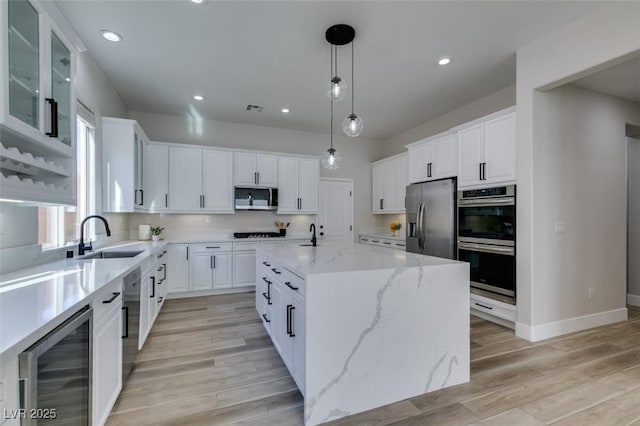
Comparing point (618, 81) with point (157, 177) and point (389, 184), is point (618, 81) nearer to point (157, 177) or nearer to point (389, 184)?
point (389, 184)

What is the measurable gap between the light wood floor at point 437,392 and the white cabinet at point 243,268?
165cm

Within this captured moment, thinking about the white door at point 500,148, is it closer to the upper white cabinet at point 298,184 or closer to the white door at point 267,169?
the upper white cabinet at point 298,184

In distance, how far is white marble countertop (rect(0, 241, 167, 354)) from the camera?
95 cm

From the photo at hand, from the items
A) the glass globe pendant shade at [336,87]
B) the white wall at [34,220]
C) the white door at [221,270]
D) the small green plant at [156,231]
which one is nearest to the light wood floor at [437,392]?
the white wall at [34,220]

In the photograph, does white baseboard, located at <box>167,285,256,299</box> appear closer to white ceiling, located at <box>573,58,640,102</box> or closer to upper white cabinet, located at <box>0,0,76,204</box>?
upper white cabinet, located at <box>0,0,76,204</box>

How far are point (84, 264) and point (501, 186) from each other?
3959 mm

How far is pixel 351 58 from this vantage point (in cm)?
319

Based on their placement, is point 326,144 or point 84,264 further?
point 326,144

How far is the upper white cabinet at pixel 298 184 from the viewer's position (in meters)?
5.41

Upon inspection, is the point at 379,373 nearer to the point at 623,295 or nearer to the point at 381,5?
the point at 381,5

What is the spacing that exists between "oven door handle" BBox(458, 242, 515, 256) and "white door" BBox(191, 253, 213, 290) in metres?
3.75

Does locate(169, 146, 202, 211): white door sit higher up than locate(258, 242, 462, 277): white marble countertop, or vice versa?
locate(169, 146, 202, 211): white door

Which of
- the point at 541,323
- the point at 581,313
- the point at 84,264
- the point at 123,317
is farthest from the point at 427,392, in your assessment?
the point at 84,264

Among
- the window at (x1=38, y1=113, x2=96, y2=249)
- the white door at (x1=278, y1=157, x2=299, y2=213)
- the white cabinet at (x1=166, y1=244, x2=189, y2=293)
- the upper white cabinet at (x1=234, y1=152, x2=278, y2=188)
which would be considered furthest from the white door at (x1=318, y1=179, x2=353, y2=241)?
the window at (x1=38, y1=113, x2=96, y2=249)
